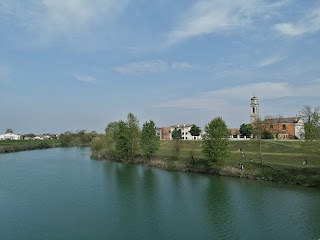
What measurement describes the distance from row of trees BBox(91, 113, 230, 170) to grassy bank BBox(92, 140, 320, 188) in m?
2.03

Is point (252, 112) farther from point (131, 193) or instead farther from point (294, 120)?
point (131, 193)

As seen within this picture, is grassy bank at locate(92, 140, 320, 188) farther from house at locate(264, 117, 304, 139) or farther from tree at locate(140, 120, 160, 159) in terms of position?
house at locate(264, 117, 304, 139)

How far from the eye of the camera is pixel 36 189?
4262 centimetres

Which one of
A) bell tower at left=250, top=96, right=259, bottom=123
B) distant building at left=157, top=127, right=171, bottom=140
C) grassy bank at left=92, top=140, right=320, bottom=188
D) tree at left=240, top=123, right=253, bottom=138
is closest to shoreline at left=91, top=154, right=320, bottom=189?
grassy bank at left=92, top=140, right=320, bottom=188

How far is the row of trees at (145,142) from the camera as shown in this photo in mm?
50625

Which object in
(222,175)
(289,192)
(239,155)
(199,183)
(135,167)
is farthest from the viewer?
(135,167)

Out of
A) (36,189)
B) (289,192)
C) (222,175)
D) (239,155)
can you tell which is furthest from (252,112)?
(36,189)

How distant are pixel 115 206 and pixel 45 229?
8622mm

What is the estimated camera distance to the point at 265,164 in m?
48.8

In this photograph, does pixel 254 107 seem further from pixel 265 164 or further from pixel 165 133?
pixel 265 164

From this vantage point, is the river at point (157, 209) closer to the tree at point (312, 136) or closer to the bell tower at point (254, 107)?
the tree at point (312, 136)

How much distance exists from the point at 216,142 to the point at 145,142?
20051 mm

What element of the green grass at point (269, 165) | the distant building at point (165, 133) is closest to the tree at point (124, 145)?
the green grass at point (269, 165)

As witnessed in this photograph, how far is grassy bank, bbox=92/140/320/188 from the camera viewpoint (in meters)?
41.8
